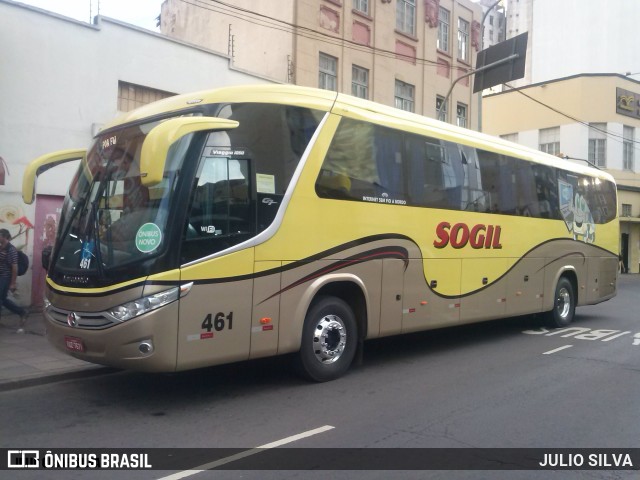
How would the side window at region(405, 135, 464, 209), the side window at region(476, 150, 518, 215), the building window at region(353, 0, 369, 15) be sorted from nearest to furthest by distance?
the side window at region(405, 135, 464, 209) → the side window at region(476, 150, 518, 215) → the building window at region(353, 0, 369, 15)

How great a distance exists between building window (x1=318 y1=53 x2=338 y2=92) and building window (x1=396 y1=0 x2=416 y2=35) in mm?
4314

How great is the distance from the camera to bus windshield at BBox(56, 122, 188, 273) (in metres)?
6.22

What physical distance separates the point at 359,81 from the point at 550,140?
2355 centimetres

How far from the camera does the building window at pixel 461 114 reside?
26.5 metres

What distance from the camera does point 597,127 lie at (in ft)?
126

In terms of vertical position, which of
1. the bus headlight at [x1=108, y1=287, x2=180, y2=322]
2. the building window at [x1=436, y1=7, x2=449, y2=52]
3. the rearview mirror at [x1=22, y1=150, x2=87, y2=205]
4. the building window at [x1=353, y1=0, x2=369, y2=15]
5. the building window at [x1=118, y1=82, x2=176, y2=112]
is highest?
the building window at [x1=436, y1=7, x2=449, y2=52]

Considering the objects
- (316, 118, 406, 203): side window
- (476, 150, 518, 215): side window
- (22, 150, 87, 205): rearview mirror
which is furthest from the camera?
(476, 150, 518, 215): side window

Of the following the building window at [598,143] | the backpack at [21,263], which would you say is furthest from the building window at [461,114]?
the backpack at [21,263]

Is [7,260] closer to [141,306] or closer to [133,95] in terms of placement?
[133,95]

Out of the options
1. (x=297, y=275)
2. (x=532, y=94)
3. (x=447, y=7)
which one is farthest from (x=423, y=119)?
(x=532, y=94)

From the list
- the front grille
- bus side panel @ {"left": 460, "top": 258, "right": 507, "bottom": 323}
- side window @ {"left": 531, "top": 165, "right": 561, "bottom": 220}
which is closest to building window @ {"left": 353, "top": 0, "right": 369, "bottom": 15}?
side window @ {"left": 531, "top": 165, "right": 561, "bottom": 220}

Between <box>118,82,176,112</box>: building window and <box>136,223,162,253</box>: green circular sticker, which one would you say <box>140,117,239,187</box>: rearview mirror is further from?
<box>118,82,176,112</box>: building window

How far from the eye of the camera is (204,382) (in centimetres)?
782

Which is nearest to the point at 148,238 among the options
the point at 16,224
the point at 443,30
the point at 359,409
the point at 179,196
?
the point at 179,196
